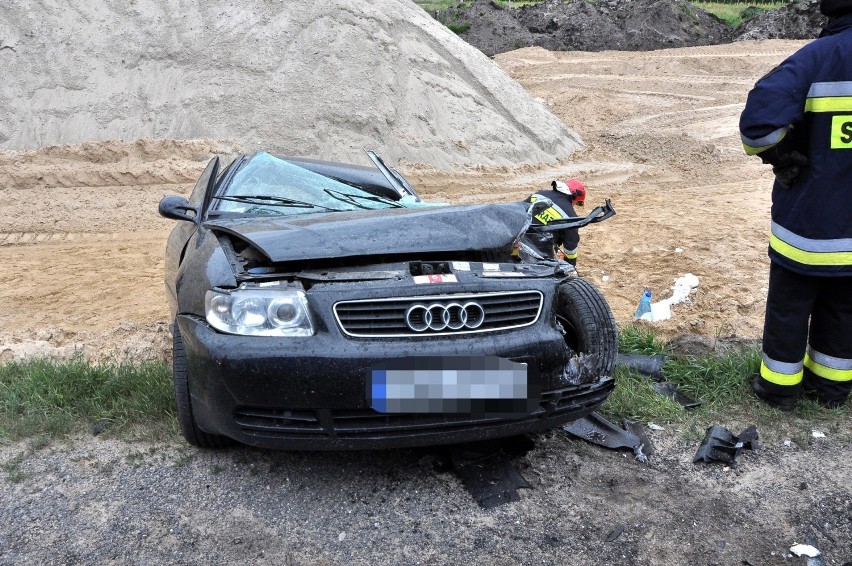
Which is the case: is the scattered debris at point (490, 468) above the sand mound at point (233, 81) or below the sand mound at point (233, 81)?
below

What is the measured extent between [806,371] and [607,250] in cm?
402

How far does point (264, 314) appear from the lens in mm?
3086

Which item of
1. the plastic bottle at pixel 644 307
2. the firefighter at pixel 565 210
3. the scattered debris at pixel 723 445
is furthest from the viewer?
the plastic bottle at pixel 644 307

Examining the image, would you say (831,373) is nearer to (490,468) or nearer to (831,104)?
(831,104)

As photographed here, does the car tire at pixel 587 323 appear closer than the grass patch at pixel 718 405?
Yes

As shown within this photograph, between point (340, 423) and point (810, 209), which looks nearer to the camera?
point (340, 423)

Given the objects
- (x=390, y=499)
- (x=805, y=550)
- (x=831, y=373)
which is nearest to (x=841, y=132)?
(x=831, y=373)

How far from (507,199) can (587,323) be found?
7.32 meters

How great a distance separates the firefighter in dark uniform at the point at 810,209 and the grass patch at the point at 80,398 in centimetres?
323

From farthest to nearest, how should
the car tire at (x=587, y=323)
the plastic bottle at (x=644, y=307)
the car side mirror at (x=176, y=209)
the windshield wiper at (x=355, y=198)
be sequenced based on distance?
the plastic bottle at (x=644, y=307), the windshield wiper at (x=355, y=198), the car side mirror at (x=176, y=209), the car tire at (x=587, y=323)

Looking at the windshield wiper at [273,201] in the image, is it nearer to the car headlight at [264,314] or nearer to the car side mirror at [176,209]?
the car side mirror at [176,209]

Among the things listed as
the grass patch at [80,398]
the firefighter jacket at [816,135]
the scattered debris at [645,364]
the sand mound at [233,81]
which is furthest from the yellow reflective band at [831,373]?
the sand mound at [233,81]

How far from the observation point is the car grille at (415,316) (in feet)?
10.0

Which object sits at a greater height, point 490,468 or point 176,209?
point 176,209
